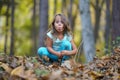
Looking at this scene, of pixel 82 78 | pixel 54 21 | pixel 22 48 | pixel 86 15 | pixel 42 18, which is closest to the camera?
pixel 82 78

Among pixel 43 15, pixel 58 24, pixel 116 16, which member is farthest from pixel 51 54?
pixel 43 15

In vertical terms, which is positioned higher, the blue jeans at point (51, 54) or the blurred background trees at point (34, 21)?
the blurred background trees at point (34, 21)

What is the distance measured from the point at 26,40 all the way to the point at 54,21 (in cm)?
3236

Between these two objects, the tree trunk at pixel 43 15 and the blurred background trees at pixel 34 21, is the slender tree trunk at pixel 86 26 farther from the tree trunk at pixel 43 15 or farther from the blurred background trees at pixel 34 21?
the blurred background trees at pixel 34 21

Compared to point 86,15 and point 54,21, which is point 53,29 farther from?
point 86,15

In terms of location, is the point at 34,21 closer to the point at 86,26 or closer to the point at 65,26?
the point at 86,26

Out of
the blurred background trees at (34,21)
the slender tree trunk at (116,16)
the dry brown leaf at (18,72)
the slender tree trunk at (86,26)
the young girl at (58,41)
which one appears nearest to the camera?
the dry brown leaf at (18,72)

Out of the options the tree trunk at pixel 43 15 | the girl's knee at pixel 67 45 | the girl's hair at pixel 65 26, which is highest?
the tree trunk at pixel 43 15

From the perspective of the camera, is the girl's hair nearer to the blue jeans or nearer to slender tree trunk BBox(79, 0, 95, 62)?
the blue jeans

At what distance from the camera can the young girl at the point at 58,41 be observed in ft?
21.7

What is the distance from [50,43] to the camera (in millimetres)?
6711

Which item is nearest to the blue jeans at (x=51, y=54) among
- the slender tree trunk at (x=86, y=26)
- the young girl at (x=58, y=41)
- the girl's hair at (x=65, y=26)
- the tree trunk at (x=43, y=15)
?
the young girl at (x=58, y=41)

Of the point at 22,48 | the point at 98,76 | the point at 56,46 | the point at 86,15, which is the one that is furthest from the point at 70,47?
the point at 22,48

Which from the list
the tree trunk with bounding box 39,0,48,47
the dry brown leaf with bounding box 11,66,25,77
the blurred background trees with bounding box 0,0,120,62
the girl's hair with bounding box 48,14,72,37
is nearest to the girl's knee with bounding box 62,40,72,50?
the girl's hair with bounding box 48,14,72,37
